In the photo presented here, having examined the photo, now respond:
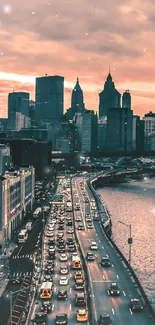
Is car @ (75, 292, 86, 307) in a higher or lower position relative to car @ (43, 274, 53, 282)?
higher

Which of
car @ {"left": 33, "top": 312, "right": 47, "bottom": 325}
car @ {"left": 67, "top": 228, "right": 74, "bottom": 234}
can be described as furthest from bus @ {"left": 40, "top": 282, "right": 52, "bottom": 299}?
car @ {"left": 67, "top": 228, "right": 74, "bottom": 234}

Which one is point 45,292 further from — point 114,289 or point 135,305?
point 135,305

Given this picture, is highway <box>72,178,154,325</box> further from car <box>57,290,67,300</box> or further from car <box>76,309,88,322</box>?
car <box>57,290,67,300</box>

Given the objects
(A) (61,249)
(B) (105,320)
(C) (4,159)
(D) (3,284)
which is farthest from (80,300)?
(C) (4,159)

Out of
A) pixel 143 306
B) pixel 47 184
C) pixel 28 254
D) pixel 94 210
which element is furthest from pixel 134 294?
pixel 47 184

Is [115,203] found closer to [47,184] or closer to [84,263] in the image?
[47,184]

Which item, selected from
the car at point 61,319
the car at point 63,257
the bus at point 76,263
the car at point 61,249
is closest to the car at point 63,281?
the bus at point 76,263
